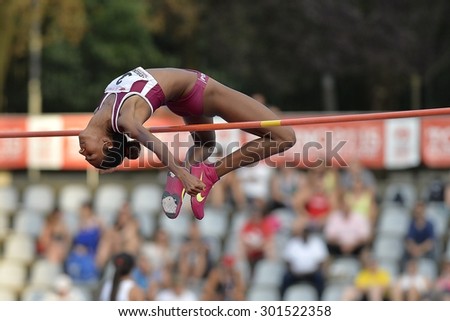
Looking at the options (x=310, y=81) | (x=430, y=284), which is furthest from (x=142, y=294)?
(x=310, y=81)

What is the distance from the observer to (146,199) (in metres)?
15.5

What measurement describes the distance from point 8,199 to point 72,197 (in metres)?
0.88

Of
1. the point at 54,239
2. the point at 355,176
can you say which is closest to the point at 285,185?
the point at 355,176

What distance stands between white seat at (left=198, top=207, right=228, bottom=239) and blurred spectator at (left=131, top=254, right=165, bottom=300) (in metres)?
0.98

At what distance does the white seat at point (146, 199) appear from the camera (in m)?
15.3

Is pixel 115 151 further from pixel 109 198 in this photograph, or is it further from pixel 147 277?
pixel 109 198

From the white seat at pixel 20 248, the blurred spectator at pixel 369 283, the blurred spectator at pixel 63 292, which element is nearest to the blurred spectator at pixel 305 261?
the blurred spectator at pixel 369 283

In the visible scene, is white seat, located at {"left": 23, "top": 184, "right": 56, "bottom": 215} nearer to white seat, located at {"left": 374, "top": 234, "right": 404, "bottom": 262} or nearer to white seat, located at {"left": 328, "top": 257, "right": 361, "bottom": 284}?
white seat, located at {"left": 328, "top": 257, "right": 361, "bottom": 284}

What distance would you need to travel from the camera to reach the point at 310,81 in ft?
90.4

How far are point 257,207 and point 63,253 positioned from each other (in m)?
2.43

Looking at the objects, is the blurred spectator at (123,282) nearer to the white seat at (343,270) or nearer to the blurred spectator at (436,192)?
the white seat at (343,270)

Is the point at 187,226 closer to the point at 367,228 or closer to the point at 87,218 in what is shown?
the point at 87,218

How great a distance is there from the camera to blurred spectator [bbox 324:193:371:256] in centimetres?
1370

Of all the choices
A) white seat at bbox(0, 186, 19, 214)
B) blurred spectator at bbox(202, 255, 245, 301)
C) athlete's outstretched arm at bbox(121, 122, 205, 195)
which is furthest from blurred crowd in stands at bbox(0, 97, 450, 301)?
athlete's outstretched arm at bbox(121, 122, 205, 195)
